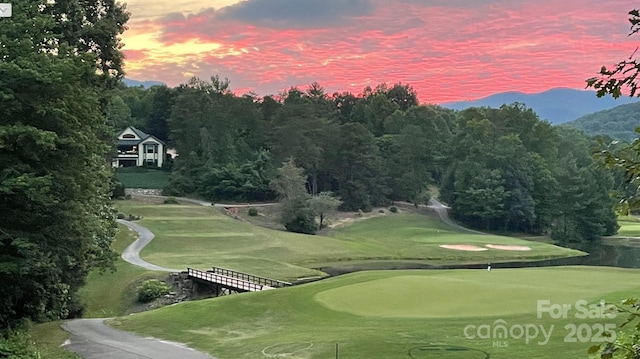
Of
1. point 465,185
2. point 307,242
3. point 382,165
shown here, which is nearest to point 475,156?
point 465,185

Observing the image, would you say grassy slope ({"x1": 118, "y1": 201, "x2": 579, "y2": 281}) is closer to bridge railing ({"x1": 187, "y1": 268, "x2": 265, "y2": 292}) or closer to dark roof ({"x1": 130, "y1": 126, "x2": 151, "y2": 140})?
bridge railing ({"x1": 187, "y1": 268, "x2": 265, "y2": 292})

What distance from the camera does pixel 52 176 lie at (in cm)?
1845

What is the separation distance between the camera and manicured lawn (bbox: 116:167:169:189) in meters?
95.8

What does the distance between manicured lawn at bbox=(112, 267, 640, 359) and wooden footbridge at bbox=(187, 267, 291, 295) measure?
616cm

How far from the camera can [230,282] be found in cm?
3731

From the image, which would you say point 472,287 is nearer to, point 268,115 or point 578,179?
point 578,179

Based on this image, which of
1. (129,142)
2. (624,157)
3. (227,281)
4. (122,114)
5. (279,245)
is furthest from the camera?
(129,142)

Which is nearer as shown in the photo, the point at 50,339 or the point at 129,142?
the point at 50,339

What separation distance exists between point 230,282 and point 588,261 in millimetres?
39265

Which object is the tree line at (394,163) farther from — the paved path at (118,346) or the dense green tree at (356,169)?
the paved path at (118,346)

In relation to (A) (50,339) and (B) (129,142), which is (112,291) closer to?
(A) (50,339)

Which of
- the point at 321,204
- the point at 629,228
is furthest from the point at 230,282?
the point at 629,228

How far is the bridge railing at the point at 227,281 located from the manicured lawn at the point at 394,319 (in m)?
5.74

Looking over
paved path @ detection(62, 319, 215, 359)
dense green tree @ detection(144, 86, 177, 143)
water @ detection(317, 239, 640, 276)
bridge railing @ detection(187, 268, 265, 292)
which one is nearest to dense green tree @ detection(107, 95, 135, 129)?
dense green tree @ detection(144, 86, 177, 143)
